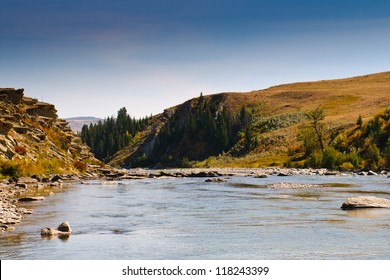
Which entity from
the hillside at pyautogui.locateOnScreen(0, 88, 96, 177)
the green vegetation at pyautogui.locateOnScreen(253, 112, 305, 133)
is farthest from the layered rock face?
the green vegetation at pyautogui.locateOnScreen(253, 112, 305, 133)

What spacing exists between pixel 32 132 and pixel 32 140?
2.74 meters

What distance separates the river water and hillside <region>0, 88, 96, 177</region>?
27962 millimetres

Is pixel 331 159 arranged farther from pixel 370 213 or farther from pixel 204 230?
pixel 204 230

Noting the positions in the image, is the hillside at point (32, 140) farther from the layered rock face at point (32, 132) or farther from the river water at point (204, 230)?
the river water at point (204, 230)

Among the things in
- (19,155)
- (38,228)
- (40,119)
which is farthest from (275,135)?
(38,228)

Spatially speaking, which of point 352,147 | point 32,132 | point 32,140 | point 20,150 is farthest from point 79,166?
point 352,147

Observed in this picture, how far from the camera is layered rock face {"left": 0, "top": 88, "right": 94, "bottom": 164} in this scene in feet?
234

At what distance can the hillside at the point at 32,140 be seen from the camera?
6850 centimetres

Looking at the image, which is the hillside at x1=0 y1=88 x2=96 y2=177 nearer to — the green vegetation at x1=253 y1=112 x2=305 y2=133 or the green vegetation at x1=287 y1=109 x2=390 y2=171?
the green vegetation at x1=287 y1=109 x2=390 y2=171

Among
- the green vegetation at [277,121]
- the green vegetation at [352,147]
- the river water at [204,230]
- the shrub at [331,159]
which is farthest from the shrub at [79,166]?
the green vegetation at [277,121]

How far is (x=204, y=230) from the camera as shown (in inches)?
1078

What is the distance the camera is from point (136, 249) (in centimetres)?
2220
